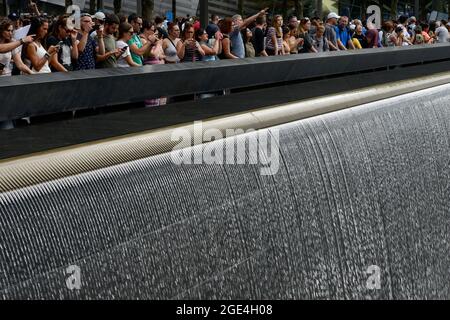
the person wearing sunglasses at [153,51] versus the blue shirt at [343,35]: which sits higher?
the person wearing sunglasses at [153,51]

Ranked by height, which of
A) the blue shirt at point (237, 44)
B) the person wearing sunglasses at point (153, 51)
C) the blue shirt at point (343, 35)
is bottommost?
the blue shirt at point (343, 35)

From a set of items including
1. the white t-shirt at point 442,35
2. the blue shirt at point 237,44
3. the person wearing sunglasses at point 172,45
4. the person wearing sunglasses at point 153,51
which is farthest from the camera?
the white t-shirt at point 442,35

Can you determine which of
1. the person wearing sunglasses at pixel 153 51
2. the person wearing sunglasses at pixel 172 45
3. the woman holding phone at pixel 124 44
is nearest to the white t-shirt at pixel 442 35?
the person wearing sunglasses at pixel 172 45

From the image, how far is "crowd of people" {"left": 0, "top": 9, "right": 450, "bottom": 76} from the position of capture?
708cm

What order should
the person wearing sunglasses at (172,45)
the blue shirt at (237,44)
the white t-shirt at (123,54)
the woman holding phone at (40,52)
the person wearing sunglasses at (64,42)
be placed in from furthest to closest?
1. the blue shirt at (237,44)
2. the person wearing sunglasses at (172,45)
3. the white t-shirt at (123,54)
4. the person wearing sunglasses at (64,42)
5. the woman holding phone at (40,52)

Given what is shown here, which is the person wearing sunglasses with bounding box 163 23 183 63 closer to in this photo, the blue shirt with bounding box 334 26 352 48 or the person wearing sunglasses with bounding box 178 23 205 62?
the person wearing sunglasses with bounding box 178 23 205 62

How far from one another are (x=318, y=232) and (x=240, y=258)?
957mm

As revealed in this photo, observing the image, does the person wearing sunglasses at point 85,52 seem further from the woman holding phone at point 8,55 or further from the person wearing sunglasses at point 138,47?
the person wearing sunglasses at point 138,47

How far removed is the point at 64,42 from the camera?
8016mm

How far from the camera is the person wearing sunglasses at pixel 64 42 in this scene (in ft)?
25.1

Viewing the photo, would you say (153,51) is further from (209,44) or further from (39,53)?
(39,53)

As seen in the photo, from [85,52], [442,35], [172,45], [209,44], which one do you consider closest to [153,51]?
[172,45]

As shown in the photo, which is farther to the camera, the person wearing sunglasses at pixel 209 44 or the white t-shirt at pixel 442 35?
the white t-shirt at pixel 442 35

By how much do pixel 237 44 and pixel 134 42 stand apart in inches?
64.7
